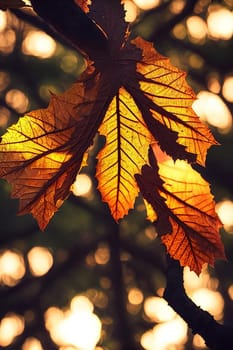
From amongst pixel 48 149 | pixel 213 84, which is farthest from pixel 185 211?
pixel 213 84

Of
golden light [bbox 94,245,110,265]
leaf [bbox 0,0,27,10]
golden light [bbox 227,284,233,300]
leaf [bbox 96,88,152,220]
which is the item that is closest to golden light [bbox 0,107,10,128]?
golden light [bbox 94,245,110,265]

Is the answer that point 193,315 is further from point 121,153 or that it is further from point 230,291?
point 230,291

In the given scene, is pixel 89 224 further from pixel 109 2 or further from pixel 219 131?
pixel 109 2

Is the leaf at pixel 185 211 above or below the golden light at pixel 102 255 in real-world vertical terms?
above

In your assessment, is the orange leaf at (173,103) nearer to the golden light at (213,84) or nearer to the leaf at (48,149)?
the leaf at (48,149)

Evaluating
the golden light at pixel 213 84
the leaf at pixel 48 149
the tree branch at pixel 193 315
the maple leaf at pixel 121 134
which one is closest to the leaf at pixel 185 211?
the maple leaf at pixel 121 134

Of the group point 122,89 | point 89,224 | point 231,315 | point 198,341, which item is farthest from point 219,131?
point 122,89

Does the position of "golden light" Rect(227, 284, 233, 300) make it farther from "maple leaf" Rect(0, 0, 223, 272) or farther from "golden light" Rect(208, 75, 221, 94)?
"maple leaf" Rect(0, 0, 223, 272)

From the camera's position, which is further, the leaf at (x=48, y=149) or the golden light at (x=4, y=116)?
the golden light at (x=4, y=116)
